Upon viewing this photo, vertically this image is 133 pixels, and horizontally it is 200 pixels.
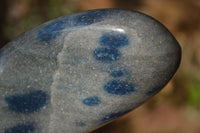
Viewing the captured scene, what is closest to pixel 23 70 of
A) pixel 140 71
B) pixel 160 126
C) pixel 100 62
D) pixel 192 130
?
pixel 100 62

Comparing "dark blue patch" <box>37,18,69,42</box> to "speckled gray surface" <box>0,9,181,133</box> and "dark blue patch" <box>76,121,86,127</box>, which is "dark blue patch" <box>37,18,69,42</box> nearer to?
"speckled gray surface" <box>0,9,181,133</box>

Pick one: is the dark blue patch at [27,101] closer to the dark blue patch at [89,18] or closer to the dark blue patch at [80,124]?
the dark blue patch at [80,124]

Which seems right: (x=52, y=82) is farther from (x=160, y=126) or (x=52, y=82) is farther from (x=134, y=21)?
(x=160, y=126)

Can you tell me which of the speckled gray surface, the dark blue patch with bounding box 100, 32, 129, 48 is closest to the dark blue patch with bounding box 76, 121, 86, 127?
the speckled gray surface

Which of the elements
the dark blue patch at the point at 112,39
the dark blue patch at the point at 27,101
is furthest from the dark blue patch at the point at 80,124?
the dark blue patch at the point at 112,39

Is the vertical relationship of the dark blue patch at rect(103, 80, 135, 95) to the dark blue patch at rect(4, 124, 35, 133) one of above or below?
above

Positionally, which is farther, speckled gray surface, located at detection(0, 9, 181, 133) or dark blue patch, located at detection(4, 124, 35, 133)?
dark blue patch, located at detection(4, 124, 35, 133)

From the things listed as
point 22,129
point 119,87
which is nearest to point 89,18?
point 119,87
